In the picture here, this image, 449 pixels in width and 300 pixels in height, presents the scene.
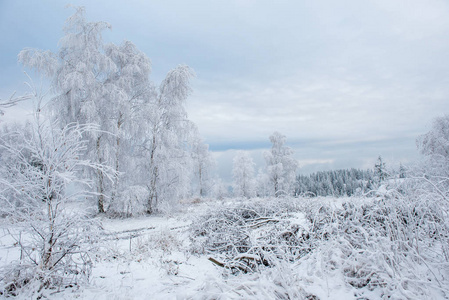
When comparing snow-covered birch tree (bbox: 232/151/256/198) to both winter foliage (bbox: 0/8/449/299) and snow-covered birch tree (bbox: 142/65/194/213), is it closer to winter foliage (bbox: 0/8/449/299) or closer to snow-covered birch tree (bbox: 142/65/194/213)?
winter foliage (bbox: 0/8/449/299)

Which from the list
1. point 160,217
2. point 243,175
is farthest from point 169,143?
point 243,175

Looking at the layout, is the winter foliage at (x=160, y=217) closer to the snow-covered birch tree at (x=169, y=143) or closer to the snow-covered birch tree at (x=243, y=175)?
the snow-covered birch tree at (x=169, y=143)

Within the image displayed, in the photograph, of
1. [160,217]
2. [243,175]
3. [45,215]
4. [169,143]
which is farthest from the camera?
[243,175]

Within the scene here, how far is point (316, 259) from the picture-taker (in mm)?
3359

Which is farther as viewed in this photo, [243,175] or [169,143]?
[243,175]

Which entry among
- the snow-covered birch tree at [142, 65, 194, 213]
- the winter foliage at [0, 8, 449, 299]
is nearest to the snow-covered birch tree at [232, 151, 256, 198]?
the winter foliage at [0, 8, 449, 299]

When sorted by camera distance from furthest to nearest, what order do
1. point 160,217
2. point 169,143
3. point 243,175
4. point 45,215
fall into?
point 243,175 < point 169,143 < point 160,217 < point 45,215

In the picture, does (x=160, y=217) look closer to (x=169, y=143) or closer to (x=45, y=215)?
(x=169, y=143)

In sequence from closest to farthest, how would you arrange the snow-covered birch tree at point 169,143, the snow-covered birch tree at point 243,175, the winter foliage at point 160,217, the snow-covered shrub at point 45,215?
the winter foliage at point 160,217 → the snow-covered shrub at point 45,215 → the snow-covered birch tree at point 169,143 → the snow-covered birch tree at point 243,175

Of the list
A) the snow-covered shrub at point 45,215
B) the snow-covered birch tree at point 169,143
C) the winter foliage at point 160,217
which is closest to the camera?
the winter foliage at point 160,217

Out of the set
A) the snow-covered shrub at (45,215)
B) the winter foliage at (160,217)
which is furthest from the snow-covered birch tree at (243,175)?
the snow-covered shrub at (45,215)

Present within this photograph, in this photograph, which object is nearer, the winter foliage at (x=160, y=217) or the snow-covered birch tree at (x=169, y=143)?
the winter foliage at (x=160, y=217)

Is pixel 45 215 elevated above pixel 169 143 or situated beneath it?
situated beneath

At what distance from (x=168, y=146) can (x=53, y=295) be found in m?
11.1
